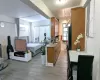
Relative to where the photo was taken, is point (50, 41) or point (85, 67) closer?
point (85, 67)

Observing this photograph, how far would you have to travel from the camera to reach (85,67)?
170 cm

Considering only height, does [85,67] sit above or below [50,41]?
below

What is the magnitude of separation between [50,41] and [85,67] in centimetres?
401

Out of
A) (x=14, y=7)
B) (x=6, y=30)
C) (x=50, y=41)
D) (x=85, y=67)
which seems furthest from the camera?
(x=50, y=41)

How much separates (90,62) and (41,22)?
6697 millimetres

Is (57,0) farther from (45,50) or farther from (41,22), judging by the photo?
(41,22)

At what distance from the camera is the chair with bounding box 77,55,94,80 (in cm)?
168

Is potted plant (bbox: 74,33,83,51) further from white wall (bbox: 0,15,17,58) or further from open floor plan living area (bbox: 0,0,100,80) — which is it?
white wall (bbox: 0,15,17,58)

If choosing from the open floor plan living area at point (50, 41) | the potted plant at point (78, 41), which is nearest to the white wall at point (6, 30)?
the open floor plan living area at point (50, 41)

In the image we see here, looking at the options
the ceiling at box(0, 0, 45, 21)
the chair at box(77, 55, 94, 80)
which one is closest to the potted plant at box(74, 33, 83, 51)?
the chair at box(77, 55, 94, 80)

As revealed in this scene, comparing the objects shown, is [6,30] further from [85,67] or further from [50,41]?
[85,67]

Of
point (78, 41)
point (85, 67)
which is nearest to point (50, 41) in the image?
point (78, 41)

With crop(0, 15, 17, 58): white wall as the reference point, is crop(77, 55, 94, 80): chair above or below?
below

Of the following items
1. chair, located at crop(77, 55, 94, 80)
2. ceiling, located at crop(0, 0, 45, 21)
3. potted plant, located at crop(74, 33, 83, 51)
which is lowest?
chair, located at crop(77, 55, 94, 80)
